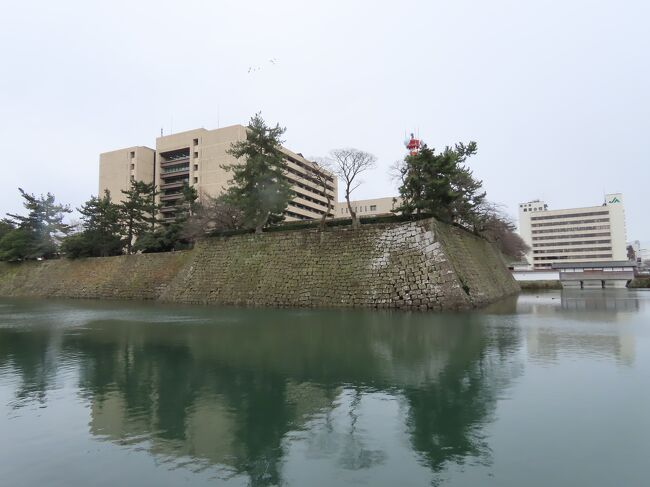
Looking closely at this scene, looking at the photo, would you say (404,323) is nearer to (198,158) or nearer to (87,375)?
(87,375)

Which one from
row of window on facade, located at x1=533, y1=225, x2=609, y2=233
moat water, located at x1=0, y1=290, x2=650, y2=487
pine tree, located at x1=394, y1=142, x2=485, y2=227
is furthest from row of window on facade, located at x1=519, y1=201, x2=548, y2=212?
moat water, located at x1=0, y1=290, x2=650, y2=487

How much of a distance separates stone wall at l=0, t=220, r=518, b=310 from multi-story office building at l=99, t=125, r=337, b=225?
23868 millimetres

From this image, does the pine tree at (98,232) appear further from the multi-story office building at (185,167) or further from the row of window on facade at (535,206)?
the row of window on facade at (535,206)

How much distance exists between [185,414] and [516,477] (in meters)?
3.39

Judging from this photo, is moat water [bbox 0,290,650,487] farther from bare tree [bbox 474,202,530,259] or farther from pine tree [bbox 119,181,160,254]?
pine tree [bbox 119,181,160,254]

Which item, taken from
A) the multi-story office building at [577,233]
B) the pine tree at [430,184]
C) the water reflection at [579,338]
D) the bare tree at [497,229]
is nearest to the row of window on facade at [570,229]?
the multi-story office building at [577,233]

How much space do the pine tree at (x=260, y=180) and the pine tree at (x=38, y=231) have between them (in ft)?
73.3

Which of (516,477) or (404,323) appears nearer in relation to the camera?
(516,477)

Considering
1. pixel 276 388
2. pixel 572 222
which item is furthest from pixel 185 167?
pixel 572 222

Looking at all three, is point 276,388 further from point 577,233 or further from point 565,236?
point 577,233

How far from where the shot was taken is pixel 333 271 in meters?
19.9

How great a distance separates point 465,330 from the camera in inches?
433

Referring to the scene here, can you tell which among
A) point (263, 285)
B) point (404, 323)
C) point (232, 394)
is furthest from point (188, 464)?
point (263, 285)

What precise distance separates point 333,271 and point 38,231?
31710mm
